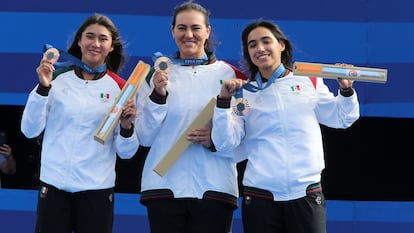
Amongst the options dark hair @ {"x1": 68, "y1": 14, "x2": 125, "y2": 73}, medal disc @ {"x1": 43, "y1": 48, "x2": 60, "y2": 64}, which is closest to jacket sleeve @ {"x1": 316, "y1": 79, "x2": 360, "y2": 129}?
dark hair @ {"x1": 68, "y1": 14, "x2": 125, "y2": 73}

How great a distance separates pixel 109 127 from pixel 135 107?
0.19 metres

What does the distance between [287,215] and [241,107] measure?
21.1 inches

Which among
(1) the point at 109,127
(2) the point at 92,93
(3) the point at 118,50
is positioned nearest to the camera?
(1) the point at 109,127

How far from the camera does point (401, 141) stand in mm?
3703

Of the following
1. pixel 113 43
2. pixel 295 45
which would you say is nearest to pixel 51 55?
pixel 113 43

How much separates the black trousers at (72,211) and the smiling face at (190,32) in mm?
805

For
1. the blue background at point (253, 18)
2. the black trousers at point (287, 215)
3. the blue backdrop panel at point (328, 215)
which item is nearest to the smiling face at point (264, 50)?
the black trousers at point (287, 215)

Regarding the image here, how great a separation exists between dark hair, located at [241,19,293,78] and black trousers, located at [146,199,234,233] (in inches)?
28.2

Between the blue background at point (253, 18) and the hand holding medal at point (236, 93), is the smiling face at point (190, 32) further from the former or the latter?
the blue background at point (253, 18)

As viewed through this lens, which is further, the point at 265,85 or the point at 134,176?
the point at 134,176

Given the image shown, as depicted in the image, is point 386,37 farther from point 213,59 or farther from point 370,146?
point 213,59

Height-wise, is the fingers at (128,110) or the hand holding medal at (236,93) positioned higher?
the hand holding medal at (236,93)

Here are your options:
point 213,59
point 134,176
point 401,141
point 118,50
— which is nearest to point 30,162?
point 134,176

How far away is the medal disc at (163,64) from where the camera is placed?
107 inches
